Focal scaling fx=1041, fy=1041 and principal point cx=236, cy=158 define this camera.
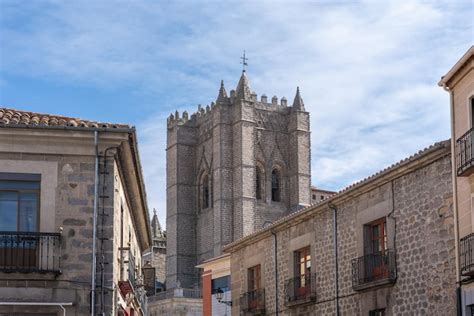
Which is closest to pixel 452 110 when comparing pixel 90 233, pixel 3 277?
pixel 90 233

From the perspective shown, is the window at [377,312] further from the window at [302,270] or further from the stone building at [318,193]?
the stone building at [318,193]

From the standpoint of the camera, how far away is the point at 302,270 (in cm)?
2688

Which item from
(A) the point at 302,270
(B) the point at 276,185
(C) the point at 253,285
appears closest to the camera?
(A) the point at 302,270

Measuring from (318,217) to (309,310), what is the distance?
2316mm

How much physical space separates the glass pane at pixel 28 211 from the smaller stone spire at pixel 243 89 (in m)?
77.3

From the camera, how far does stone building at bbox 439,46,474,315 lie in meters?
17.8

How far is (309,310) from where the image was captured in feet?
84.6

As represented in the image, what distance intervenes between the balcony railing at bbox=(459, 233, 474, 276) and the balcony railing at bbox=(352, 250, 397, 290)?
3197mm

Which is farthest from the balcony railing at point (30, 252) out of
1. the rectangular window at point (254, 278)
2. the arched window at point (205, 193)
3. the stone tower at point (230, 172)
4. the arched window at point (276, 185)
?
the arched window at point (205, 193)

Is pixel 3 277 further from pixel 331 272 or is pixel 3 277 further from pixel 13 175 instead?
pixel 331 272

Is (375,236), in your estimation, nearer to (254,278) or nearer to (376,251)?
(376,251)

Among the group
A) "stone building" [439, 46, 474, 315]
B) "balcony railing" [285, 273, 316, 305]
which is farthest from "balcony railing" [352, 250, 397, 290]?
"stone building" [439, 46, 474, 315]

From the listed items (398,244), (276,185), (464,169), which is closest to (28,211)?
(464,169)

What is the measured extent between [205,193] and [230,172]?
5366 mm
